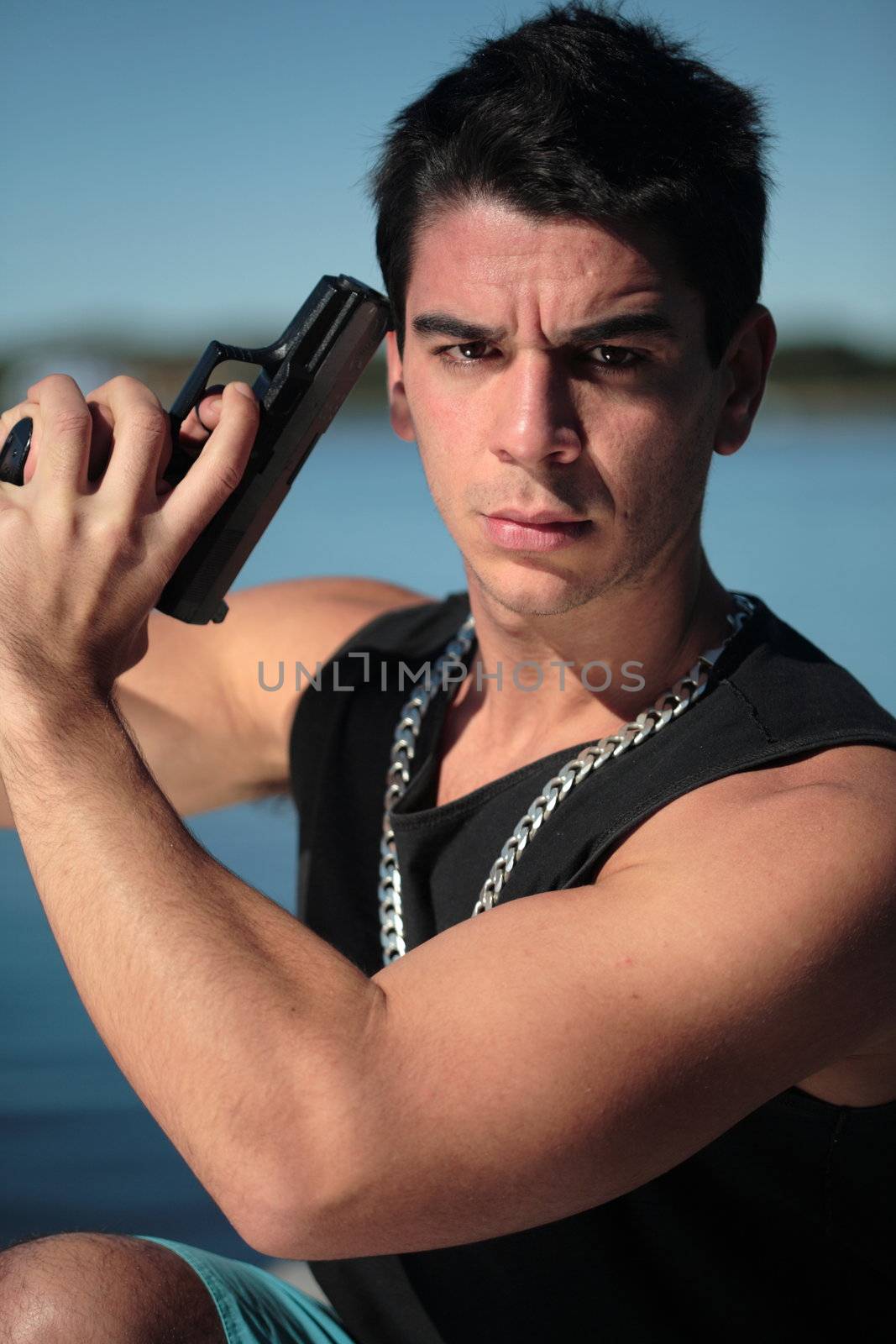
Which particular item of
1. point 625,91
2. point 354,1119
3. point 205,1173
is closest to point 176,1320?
point 205,1173

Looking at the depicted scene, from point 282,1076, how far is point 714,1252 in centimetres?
49

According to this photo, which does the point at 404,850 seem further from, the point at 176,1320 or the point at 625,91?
the point at 625,91

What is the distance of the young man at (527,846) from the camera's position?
0.96 meters

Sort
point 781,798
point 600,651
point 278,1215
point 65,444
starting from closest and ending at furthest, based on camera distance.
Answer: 1. point 278,1215
2. point 781,798
3. point 65,444
4. point 600,651

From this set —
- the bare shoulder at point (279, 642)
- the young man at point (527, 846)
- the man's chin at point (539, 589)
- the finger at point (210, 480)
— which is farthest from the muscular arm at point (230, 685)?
the finger at point (210, 480)

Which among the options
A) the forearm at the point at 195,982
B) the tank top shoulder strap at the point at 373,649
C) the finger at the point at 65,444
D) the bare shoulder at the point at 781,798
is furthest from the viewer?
the tank top shoulder strap at the point at 373,649

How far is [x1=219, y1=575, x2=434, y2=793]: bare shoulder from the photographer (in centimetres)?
186

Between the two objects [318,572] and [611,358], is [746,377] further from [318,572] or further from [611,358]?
[318,572]

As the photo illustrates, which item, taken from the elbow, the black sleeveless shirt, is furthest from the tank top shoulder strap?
the elbow

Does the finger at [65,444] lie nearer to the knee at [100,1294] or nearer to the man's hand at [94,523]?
the man's hand at [94,523]

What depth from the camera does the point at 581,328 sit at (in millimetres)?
1232

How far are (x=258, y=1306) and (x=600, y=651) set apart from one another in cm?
75

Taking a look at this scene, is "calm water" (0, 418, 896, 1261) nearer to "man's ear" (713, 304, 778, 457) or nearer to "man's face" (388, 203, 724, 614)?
"man's face" (388, 203, 724, 614)

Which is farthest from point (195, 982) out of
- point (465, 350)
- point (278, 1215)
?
point (465, 350)
